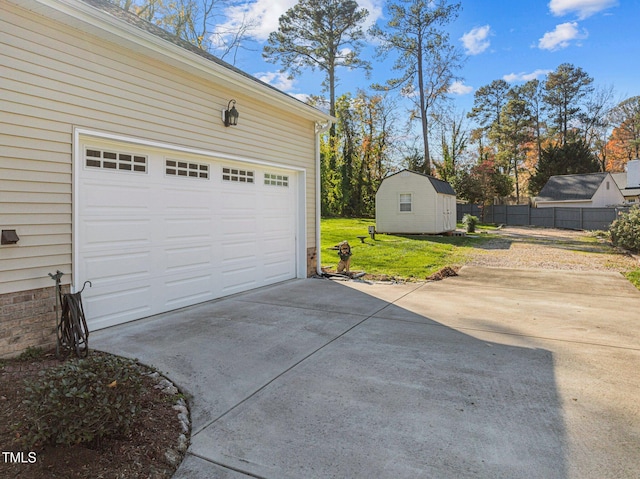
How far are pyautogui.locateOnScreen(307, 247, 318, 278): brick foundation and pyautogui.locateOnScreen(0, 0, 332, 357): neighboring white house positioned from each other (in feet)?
3.39

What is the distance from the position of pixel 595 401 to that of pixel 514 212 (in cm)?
2632

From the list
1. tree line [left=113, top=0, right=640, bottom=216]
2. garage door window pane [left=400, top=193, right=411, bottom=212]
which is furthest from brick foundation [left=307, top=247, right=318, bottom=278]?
tree line [left=113, top=0, right=640, bottom=216]

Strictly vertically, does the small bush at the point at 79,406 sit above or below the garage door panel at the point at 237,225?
below

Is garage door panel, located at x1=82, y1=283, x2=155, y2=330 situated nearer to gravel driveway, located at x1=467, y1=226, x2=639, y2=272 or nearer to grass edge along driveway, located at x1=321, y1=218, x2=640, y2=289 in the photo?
grass edge along driveway, located at x1=321, y1=218, x2=640, y2=289

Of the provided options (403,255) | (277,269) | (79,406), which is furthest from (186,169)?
(403,255)

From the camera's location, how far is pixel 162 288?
16.5 feet

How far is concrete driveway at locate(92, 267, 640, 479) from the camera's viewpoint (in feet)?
6.84

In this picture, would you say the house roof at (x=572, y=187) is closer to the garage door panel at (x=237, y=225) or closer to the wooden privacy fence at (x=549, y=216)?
the wooden privacy fence at (x=549, y=216)

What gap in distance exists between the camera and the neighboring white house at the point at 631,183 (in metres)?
26.7

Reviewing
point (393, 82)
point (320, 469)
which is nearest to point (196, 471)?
point (320, 469)

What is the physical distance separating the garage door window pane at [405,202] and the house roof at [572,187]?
1545 centimetres

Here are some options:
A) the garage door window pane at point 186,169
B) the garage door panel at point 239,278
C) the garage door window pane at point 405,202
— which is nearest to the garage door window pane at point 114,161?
the garage door window pane at point 186,169

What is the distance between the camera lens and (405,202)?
58.4 ft

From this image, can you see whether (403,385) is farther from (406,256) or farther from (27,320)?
(406,256)
